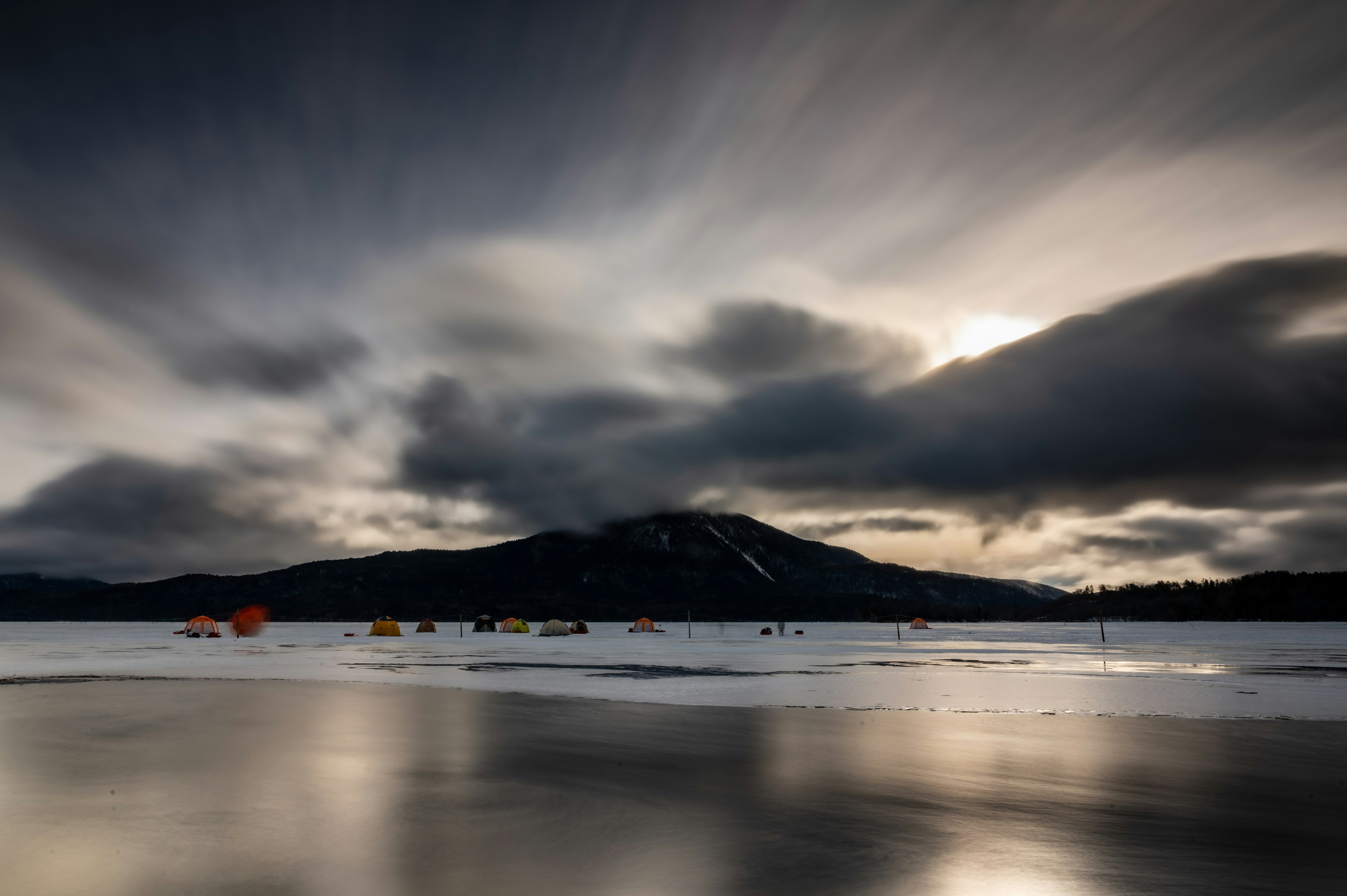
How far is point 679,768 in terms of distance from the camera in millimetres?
13930

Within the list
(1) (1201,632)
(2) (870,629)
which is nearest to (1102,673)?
(1) (1201,632)

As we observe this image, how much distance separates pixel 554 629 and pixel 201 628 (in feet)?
143

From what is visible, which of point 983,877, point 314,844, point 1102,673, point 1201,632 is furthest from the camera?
point 1201,632

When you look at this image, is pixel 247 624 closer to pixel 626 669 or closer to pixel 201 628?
pixel 201 628

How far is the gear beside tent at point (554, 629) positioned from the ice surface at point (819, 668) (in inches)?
416

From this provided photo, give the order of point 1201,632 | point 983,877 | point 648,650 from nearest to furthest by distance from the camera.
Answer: point 983,877, point 648,650, point 1201,632

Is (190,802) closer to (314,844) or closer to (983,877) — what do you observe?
(314,844)

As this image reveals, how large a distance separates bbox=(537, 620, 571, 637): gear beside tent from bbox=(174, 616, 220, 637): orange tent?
3902cm

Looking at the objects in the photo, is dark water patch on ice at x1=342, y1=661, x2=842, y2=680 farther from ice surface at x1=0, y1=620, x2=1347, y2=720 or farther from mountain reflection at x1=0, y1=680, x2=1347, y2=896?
mountain reflection at x1=0, y1=680, x2=1347, y2=896

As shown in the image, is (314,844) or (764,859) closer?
(764,859)

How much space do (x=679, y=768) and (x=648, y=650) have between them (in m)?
47.4

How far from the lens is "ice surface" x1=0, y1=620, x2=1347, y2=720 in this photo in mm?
24953

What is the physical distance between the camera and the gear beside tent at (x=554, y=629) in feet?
328

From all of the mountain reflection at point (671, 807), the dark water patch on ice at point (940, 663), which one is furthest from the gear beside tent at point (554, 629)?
the mountain reflection at point (671, 807)
